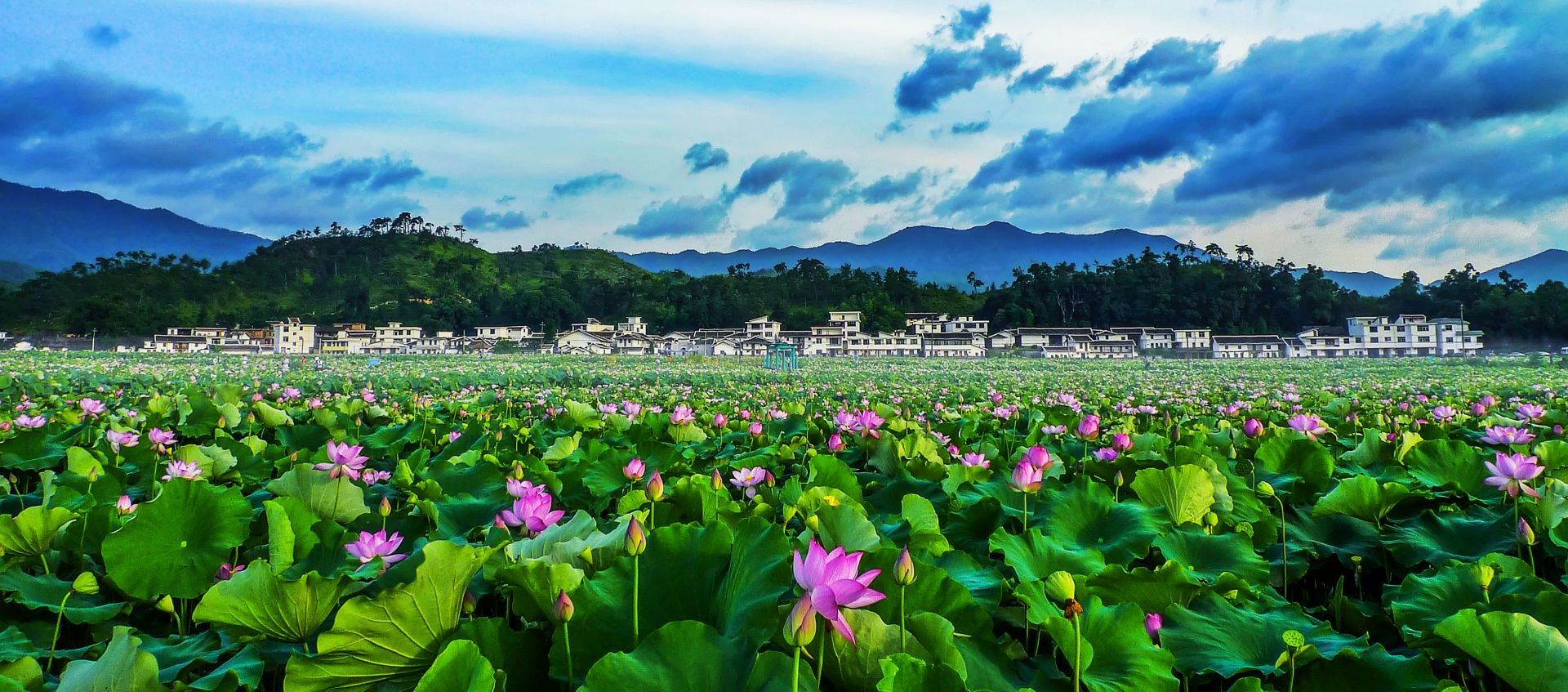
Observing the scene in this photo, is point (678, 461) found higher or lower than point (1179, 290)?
lower

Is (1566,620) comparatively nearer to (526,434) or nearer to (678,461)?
(678,461)

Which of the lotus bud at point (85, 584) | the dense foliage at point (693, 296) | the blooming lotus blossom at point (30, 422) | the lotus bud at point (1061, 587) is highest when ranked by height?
the dense foliage at point (693, 296)

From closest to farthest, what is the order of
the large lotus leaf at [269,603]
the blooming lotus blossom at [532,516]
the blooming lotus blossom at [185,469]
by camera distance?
the large lotus leaf at [269,603], the blooming lotus blossom at [532,516], the blooming lotus blossom at [185,469]

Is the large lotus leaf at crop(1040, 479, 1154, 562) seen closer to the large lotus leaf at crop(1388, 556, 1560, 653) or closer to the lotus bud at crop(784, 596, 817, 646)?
the large lotus leaf at crop(1388, 556, 1560, 653)

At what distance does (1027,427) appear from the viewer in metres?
4.07

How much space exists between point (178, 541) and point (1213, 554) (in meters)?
1.99

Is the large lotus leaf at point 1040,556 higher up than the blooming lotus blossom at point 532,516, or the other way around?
the blooming lotus blossom at point 532,516

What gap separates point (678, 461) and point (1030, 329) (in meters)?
79.3

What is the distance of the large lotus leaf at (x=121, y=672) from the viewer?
0.84 meters

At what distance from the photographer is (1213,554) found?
4.83ft

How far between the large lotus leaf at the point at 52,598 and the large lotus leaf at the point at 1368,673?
187 centimetres

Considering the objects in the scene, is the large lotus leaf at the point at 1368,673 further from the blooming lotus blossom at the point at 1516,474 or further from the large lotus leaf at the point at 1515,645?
the blooming lotus blossom at the point at 1516,474

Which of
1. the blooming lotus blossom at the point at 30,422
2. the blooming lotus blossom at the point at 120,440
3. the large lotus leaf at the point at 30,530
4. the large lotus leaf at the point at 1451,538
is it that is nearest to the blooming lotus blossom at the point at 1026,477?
the large lotus leaf at the point at 1451,538

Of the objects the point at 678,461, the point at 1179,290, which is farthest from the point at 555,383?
the point at 1179,290
